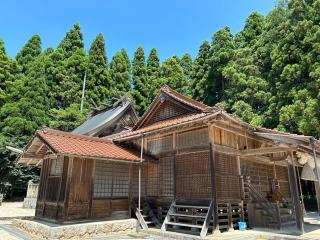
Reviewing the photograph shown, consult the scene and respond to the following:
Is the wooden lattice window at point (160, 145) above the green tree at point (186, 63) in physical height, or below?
below

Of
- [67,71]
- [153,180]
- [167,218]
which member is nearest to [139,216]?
[167,218]

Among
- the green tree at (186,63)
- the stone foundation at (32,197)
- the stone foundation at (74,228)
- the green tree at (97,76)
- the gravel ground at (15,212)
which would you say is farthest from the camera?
the green tree at (186,63)

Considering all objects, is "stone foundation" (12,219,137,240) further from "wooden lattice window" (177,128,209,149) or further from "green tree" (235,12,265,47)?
"green tree" (235,12,265,47)

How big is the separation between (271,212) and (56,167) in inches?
388

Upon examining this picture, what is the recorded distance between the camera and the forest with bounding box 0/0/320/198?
2233 centimetres

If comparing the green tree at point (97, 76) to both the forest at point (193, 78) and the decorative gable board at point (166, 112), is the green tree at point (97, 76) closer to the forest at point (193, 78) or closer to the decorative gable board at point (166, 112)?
the forest at point (193, 78)

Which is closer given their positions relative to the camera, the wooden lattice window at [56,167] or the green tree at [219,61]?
the wooden lattice window at [56,167]

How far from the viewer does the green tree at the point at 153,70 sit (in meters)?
40.0

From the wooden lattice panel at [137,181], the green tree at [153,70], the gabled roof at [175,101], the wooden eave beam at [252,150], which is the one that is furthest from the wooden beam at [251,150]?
the green tree at [153,70]

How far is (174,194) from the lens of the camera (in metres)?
12.0

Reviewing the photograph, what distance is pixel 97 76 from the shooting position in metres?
40.0

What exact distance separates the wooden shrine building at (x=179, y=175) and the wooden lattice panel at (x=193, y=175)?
1.6 inches

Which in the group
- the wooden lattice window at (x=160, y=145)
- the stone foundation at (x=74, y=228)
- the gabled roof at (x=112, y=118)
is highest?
the gabled roof at (x=112, y=118)

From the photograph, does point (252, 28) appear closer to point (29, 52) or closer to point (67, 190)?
point (29, 52)
